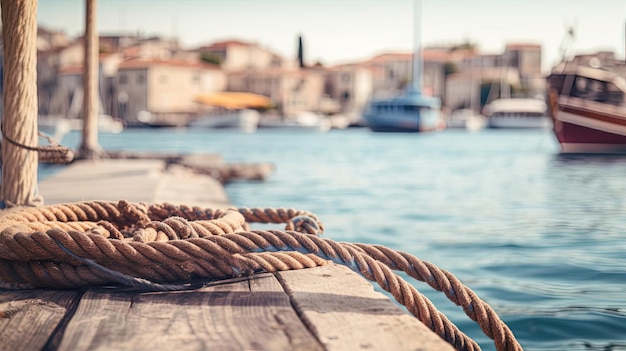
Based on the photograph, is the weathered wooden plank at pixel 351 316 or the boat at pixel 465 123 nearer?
the weathered wooden plank at pixel 351 316

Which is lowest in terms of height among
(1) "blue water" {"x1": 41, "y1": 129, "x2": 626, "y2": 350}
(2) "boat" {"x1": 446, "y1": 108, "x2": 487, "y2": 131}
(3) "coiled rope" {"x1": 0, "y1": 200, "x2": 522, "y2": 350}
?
(1) "blue water" {"x1": 41, "y1": 129, "x2": 626, "y2": 350}

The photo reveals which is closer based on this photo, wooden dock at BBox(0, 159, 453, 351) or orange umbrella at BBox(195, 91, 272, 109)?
wooden dock at BBox(0, 159, 453, 351)

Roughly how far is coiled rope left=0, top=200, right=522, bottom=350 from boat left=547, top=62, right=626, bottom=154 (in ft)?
87.5

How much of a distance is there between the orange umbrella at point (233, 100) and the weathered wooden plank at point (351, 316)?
66.2m

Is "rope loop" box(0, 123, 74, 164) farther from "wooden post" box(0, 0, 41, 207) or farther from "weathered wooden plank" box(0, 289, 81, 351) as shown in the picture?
"weathered wooden plank" box(0, 289, 81, 351)

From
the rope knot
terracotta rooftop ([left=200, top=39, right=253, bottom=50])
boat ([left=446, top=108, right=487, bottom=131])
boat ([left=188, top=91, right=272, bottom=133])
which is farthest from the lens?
terracotta rooftop ([left=200, top=39, right=253, bottom=50])

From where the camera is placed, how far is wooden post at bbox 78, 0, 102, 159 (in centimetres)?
939

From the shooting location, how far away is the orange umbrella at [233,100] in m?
68.1

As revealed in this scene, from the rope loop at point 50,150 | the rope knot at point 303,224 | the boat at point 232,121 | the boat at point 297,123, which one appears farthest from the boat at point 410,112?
the rope knot at point 303,224

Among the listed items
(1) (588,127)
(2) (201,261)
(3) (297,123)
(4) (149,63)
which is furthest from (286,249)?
(4) (149,63)

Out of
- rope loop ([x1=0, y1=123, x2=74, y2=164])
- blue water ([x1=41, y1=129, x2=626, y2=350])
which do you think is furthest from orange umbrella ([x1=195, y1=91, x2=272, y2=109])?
rope loop ([x1=0, y1=123, x2=74, y2=164])

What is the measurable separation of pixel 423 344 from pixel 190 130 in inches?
2669

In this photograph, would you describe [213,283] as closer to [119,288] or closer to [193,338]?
[119,288]

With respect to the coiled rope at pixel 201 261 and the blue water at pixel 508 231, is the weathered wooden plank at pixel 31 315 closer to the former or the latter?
the coiled rope at pixel 201 261
